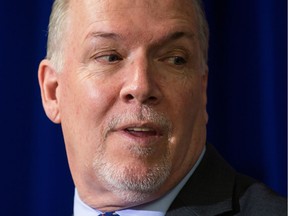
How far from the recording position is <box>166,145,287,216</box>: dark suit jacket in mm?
1420

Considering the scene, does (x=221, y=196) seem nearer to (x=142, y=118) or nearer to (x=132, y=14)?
(x=142, y=118)

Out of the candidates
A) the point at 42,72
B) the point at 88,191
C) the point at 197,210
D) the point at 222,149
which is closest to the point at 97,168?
the point at 88,191

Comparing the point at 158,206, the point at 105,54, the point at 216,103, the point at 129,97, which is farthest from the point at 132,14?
the point at 216,103

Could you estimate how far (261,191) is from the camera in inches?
57.6

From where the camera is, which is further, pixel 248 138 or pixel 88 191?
pixel 248 138

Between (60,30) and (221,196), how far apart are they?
72 centimetres

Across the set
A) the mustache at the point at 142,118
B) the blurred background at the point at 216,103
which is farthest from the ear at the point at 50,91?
the blurred background at the point at 216,103

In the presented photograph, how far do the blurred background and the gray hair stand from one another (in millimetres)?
423

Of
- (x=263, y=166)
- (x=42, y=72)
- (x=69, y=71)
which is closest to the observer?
(x=69, y=71)

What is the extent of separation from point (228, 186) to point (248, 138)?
61 centimetres

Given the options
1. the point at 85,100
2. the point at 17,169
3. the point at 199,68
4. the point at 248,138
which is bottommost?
the point at 17,169

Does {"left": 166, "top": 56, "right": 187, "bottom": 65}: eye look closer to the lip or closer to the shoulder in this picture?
the lip

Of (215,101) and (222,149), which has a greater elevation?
(215,101)

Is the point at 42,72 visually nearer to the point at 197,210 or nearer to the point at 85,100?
the point at 85,100
